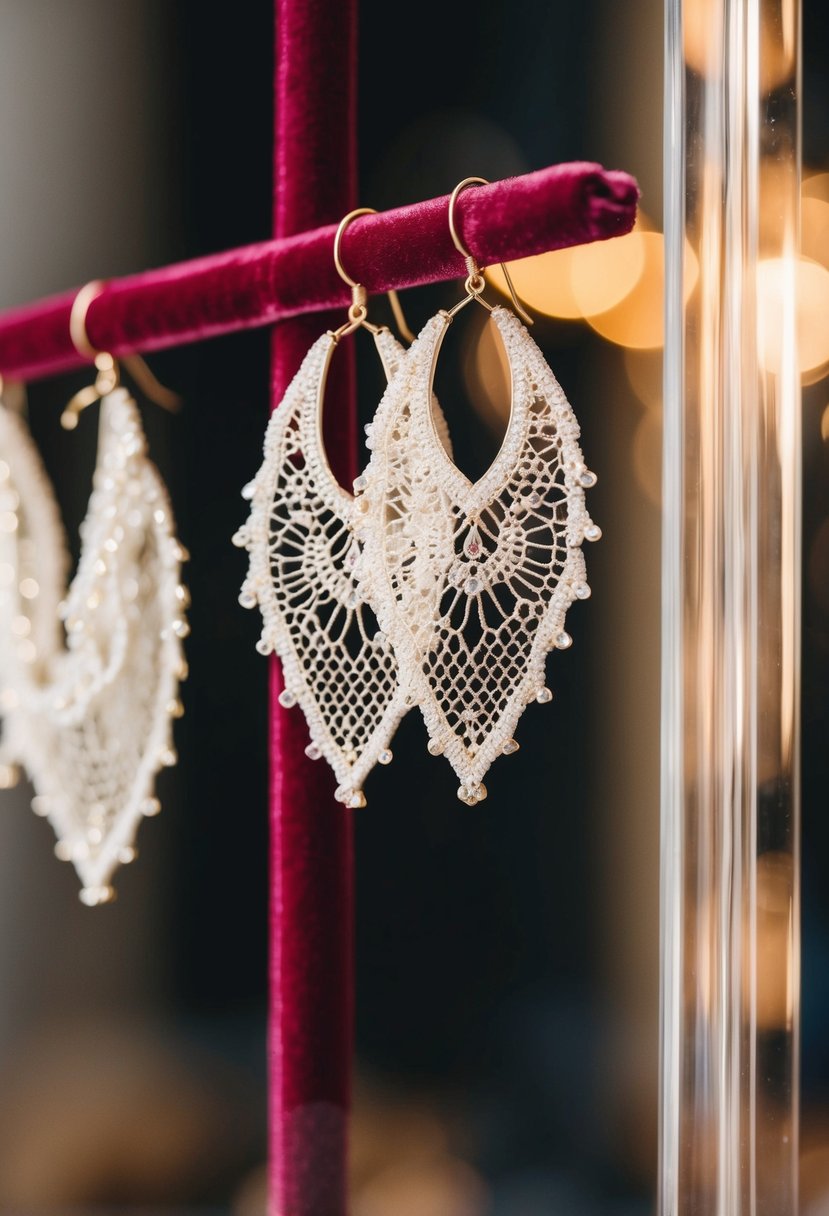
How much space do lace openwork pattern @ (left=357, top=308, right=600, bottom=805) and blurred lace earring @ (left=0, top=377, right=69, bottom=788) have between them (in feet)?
1.04

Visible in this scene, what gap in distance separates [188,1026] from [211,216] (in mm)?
751

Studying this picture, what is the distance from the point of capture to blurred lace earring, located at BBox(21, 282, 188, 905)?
60 centimetres

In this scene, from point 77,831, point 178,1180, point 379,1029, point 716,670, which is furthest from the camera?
point 178,1180

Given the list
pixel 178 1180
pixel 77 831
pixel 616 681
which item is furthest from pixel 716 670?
pixel 178 1180

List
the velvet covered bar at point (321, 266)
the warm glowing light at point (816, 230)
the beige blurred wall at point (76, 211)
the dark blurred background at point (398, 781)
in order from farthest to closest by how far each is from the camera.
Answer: the beige blurred wall at point (76, 211), the dark blurred background at point (398, 781), the warm glowing light at point (816, 230), the velvet covered bar at point (321, 266)

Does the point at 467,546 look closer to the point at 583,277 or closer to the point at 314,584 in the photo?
the point at 314,584

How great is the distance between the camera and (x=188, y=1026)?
0.89 m

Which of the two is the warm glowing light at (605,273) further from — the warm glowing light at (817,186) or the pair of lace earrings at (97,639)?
the pair of lace earrings at (97,639)

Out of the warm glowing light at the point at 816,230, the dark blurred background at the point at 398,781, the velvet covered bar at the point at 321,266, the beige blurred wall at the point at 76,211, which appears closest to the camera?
the velvet covered bar at the point at 321,266

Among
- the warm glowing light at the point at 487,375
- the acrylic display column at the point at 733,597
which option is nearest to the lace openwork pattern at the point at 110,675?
the warm glowing light at the point at 487,375

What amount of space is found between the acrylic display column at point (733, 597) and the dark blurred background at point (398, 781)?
0.49 ft

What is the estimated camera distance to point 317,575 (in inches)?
21.1

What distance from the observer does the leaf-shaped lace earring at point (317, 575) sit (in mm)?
500

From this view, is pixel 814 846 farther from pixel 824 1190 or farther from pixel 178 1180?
pixel 178 1180
